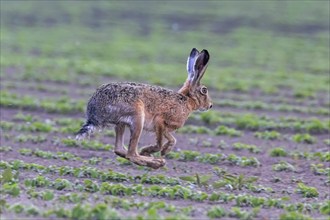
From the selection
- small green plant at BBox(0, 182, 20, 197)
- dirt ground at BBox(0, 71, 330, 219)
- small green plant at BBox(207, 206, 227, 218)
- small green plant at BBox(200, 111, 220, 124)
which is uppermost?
small green plant at BBox(200, 111, 220, 124)

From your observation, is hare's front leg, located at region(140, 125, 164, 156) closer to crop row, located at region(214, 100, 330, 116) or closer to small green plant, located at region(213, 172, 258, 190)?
small green plant, located at region(213, 172, 258, 190)

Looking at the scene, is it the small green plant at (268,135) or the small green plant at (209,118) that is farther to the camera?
the small green plant at (209,118)

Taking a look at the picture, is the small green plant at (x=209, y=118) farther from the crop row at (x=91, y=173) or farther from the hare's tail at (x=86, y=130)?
the hare's tail at (x=86, y=130)

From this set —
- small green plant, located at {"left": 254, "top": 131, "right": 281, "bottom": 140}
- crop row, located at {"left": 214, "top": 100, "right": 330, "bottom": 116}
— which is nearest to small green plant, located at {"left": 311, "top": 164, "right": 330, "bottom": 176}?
small green plant, located at {"left": 254, "top": 131, "right": 281, "bottom": 140}

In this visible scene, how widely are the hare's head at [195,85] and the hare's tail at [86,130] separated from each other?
168 centimetres

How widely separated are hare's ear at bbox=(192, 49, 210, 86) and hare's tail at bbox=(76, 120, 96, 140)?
5.69 ft

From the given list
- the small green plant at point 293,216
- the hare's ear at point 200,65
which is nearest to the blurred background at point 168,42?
the hare's ear at point 200,65

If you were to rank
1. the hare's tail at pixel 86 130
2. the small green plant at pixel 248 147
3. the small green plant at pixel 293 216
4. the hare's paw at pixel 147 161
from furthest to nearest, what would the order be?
the small green plant at pixel 248 147
the hare's paw at pixel 147 161
the hare's tail at pixel 86 130
the small green plant at pixel 293 216

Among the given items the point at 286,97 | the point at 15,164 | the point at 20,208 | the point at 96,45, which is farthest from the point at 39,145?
the point at 96,45

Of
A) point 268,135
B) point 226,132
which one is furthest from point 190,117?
point 268,135

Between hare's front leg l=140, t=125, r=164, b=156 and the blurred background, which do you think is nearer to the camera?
hare's front leg l=140, t=125, r=164, b=156

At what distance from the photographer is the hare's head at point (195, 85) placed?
478 inches

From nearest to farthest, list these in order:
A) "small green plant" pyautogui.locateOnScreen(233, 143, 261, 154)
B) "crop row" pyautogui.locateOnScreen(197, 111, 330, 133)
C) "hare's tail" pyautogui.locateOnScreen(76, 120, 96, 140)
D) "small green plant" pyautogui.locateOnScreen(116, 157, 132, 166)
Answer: "hare's tail" pyautogui.locateOnScreen(76, 120, 96, 140), "small green plant" pyautogui.locateOnScreen(116, 157, 132, 166), "small green plant" pyautogui.locateOnScreen(233, 143, 261, 154), "crop row" pyautogui.locateOnScreen(197, 111, 330, 133)

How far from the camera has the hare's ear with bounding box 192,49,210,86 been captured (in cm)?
1190
